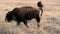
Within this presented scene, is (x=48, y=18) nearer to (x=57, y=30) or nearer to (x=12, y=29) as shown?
(x=57, y=30)

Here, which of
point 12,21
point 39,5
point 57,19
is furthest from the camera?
point 57,19

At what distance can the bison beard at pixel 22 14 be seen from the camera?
709 cm

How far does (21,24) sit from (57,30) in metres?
1.15

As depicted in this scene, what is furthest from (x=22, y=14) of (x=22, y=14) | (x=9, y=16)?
(x=9, y=16)

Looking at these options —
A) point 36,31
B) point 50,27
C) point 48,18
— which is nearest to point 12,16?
point 36,31

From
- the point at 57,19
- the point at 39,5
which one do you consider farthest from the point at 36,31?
the point at 57,19

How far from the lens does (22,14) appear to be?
23.4 feet

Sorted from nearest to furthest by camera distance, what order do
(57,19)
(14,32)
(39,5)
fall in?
(14,32), (39,5), (57,19)

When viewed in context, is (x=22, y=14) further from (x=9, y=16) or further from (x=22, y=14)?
(x=9, y=16)

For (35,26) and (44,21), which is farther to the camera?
(44,21)

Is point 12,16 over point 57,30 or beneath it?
over

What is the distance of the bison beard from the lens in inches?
279

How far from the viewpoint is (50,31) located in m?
7.49

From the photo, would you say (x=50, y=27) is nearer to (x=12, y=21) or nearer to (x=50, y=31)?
(x=50, y=31)
